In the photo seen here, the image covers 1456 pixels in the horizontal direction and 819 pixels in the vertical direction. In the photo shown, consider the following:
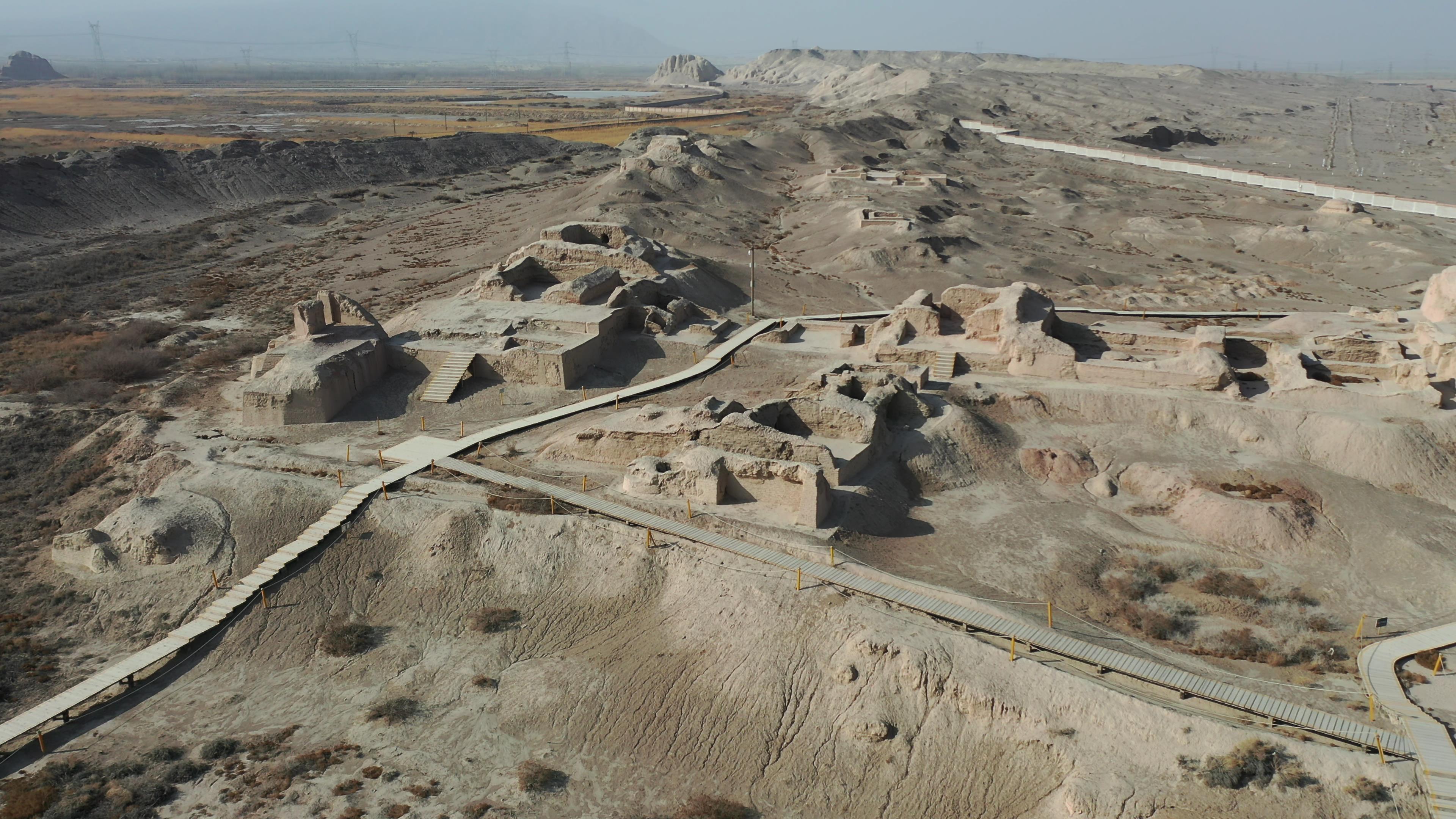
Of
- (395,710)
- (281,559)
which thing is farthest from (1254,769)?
(281,559)

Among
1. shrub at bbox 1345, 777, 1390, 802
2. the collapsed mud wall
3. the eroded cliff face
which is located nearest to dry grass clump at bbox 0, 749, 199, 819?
the eroded cliff face

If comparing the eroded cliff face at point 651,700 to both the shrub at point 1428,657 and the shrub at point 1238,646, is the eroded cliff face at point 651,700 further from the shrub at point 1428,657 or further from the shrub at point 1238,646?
the shrub at point 1428,657

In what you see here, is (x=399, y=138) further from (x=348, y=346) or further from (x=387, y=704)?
(x=387, y=704)

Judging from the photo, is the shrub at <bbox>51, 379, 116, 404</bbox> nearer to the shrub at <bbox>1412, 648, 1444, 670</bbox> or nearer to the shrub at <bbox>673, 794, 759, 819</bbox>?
the shrub at <bbox>673, 794, 759, 819</bbox>

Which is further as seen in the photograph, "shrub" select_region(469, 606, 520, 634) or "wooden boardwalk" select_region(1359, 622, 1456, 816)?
"shrub" select_region(469, 606, 520, 634)

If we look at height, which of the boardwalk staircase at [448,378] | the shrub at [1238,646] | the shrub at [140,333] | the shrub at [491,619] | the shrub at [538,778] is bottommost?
the shrub at [538,778]

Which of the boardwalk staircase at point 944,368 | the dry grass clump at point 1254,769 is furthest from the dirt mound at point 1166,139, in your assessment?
the dry grass clump at point 1254,769

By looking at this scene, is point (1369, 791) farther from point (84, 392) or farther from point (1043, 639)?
point (84, 392)
